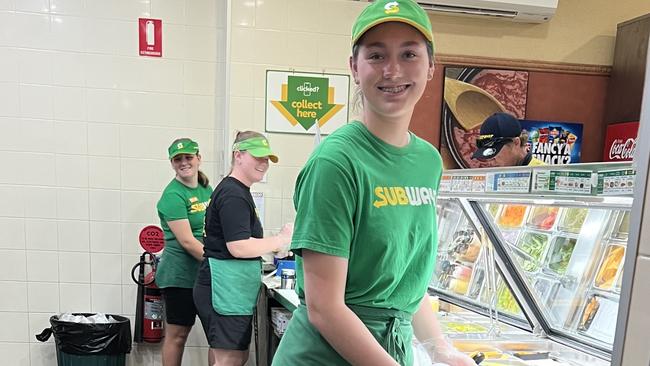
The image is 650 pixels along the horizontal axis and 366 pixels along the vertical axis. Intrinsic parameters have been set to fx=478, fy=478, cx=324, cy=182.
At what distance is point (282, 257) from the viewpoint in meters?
3.57

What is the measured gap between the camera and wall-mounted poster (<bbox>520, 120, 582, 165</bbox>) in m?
4.16

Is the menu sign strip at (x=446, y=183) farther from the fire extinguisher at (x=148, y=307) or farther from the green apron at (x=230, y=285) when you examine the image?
the fire extinguisher at (x=148, y=307)

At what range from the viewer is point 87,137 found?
374 cm

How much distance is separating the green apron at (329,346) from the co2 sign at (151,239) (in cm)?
290

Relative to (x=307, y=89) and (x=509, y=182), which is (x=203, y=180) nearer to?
(x=307, y=89)

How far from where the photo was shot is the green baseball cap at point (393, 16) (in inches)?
40.6

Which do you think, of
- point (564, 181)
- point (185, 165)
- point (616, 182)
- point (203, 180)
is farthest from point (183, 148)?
point (616, 182)

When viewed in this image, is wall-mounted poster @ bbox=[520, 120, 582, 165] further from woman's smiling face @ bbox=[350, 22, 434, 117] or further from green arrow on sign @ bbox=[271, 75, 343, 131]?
woman's smiling face @ bbox=[350, 22, 434, 117]

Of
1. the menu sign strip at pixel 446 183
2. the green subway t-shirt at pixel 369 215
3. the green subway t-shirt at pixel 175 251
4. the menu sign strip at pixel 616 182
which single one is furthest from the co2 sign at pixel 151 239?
the menu sign strip at pixel 616 182

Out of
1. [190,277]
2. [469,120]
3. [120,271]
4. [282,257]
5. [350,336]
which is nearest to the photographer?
[350,336]

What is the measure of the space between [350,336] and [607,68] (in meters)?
4.27

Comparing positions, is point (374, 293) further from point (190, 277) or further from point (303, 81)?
point (303, 81)

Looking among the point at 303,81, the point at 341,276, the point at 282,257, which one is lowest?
the point at 282,257

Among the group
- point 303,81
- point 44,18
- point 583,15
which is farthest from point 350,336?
point 583,15
